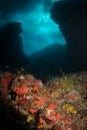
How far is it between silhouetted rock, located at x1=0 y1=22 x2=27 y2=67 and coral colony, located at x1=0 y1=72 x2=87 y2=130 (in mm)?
23065

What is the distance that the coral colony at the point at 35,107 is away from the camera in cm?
601

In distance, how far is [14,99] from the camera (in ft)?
22.0

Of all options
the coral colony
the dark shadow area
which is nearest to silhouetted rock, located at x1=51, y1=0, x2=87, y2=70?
the dark shadow area

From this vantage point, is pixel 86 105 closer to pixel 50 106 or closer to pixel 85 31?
pixel 50 106

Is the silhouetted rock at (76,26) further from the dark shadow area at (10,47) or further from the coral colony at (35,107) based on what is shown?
the coral colony at (35,107)

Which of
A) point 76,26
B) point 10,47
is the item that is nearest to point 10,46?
point 10,47

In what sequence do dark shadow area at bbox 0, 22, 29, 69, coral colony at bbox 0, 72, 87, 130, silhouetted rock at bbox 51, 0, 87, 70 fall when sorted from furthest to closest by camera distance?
dark shadow area at bbox 0, 22, 29, 69 < silhouetted rock at bbox 51, 0, 87, 70 < coral colony at bbox 0, 72, 87, 130

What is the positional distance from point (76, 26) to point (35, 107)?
15453 millimetres

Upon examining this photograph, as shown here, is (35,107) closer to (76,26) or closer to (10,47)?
(76,26)

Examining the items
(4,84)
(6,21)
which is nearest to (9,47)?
(6,21)

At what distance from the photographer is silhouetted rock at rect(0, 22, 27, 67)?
1216 inches

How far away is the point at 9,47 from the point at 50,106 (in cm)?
2761

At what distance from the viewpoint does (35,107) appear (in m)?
6.32

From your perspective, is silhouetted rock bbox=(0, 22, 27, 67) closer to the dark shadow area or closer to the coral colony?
the dark shadow area
